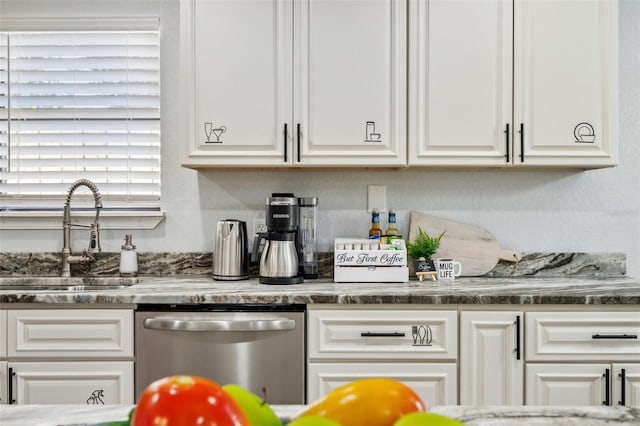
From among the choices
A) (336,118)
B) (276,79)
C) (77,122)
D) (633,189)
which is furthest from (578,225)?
(77,122)

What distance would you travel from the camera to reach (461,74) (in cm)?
234

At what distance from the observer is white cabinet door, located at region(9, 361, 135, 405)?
6.81ft

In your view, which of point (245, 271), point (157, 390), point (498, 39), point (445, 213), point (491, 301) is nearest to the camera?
point (157, 390)

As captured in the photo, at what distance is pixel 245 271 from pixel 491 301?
1.08 metres

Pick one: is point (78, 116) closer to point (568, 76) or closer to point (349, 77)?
point (349, 77)

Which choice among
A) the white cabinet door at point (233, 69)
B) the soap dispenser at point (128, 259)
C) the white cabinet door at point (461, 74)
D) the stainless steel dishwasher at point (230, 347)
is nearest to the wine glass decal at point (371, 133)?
the white cabinet door at point (461, 74)

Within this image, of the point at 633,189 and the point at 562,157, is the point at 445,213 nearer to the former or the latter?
the point at 562,157

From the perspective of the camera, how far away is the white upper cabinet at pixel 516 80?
7.62 ft

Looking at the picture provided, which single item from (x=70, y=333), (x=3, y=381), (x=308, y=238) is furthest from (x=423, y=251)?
(x=3, y=381)

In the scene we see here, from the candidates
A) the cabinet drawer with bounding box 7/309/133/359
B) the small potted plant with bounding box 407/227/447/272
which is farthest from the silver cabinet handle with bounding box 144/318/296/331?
the small potted plant with bounding box 407/227/447/272

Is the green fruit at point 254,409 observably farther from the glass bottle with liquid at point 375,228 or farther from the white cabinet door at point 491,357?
the glass bottle with liquid at point 375,228

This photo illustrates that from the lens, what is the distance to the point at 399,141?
2346 mm

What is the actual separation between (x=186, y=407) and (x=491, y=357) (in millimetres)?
1830

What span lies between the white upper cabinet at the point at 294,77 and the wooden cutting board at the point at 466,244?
1.66ft
